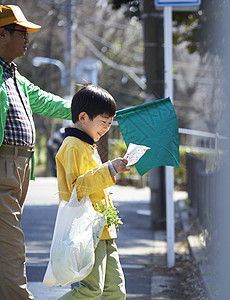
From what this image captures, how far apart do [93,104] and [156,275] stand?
10.1 feet

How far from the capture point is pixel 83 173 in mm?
3412

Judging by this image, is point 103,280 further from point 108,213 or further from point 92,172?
point 92,172

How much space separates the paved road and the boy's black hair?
0.54 m

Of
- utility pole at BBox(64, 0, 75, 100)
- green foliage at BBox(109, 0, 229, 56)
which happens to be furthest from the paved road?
utility pole at BBox(64, 0, 75, 100)

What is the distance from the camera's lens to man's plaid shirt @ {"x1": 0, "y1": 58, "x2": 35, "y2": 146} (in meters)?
3.59

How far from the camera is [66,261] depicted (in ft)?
10.6

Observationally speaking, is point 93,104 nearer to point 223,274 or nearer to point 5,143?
point 5,143

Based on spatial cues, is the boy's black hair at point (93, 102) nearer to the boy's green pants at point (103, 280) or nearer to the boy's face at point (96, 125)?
the boy's face at point (96, 125)

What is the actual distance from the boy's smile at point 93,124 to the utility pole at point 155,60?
4.99 meters

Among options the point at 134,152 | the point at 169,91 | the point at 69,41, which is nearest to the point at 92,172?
the point at 134,152

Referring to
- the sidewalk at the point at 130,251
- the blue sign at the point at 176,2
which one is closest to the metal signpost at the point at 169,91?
the blue sign at the point at 176,2

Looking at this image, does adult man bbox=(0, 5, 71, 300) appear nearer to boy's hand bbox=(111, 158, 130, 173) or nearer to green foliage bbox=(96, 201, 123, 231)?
green foliage bbox=(96, 201, 123, 231)

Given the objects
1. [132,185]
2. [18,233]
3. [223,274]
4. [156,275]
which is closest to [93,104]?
[18,233]

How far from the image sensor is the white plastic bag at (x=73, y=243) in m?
3.25
